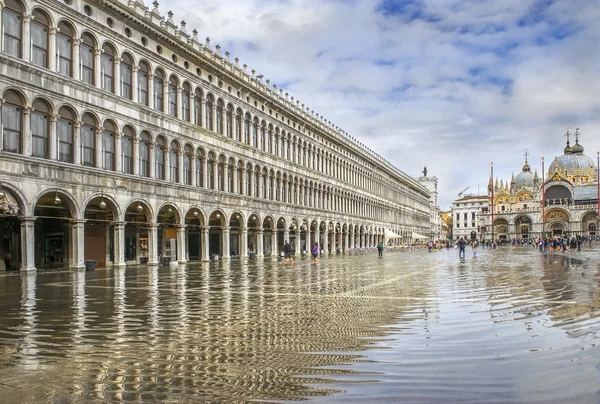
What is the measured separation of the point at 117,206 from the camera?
32812 mm

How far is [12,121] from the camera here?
86.9 feet

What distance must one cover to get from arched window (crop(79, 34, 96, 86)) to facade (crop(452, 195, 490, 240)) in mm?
165331

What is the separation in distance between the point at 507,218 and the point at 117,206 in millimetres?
136682

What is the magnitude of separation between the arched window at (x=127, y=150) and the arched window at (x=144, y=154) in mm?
875

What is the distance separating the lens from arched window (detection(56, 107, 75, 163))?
29047mm

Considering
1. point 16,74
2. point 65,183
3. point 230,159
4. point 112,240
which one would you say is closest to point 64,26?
point 16,74

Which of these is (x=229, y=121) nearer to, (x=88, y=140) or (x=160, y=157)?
(x=160, y=157)

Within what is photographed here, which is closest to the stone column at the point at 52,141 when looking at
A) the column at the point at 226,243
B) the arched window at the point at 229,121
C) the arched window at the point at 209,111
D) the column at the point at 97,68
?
the column at the point at 97,68

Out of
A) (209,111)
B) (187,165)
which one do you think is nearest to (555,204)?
(209,111)

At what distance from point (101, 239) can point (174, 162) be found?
7.56 meters

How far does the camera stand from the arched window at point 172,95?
39188 millimetres

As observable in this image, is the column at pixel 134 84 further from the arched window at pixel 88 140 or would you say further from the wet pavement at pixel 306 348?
the wet pavement at pixel 306 348

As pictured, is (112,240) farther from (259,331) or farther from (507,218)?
(507,218)

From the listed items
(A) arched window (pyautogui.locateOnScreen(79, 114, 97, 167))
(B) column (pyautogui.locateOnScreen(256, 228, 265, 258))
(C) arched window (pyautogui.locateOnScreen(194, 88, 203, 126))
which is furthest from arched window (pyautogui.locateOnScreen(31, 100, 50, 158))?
(B) column (pyautogui.locateOnScreen(256, 228, 265, 258))
